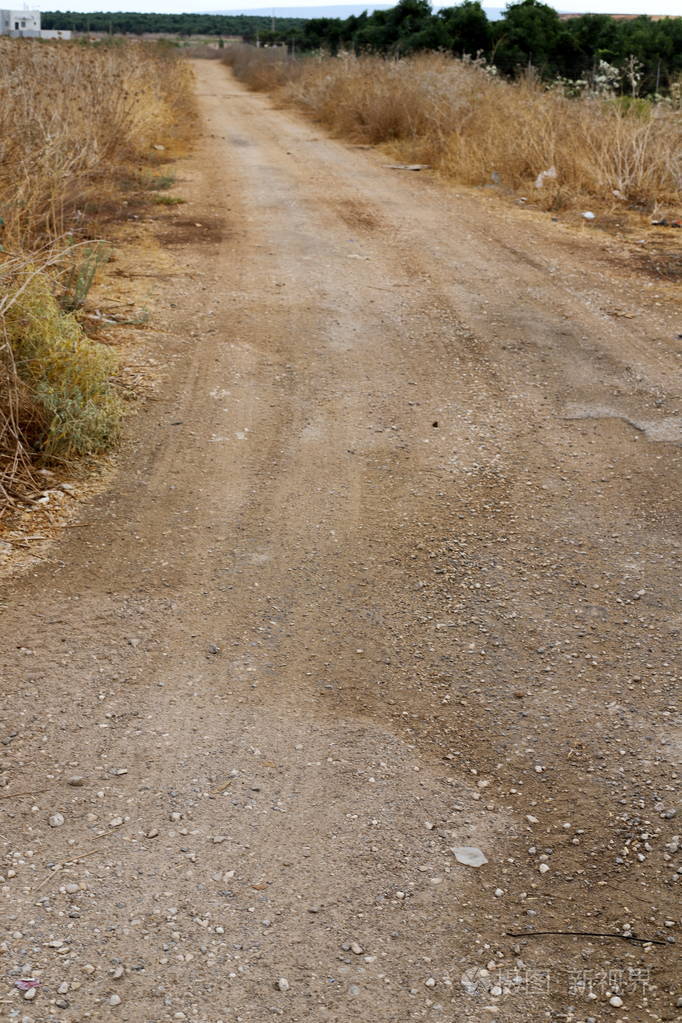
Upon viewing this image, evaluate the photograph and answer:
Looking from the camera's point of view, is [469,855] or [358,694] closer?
[469,855]

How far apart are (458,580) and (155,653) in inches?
→ 53.7

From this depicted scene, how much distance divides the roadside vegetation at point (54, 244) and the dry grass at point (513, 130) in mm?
3832

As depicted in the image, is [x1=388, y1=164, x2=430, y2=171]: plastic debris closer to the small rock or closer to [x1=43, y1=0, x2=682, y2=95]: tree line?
[x1=43, y1=0, x2=682, y2=95]: tree line

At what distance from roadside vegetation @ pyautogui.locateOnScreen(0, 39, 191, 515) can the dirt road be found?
0.41 meters

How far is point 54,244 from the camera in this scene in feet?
22.0

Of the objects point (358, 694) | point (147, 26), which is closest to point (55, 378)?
point (358, 694)

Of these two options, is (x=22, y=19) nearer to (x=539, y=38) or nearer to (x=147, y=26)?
(x=539, y=38)

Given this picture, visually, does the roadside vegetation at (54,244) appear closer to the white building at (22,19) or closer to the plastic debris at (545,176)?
the plastic debris at (545,176)

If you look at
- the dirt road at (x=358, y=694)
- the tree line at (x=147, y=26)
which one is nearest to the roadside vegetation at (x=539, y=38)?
the dirt road at (x=358, y=694)

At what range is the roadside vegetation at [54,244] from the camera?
4969 mm

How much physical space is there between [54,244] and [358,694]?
444cm

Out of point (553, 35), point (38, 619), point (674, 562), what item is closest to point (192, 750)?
point (38, 619)

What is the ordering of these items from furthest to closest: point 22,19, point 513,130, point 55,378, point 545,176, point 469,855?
point 22,19 → point 513,130 → point 545,176 → point 55,378 → point 469,855

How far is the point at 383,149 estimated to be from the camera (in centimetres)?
1502
